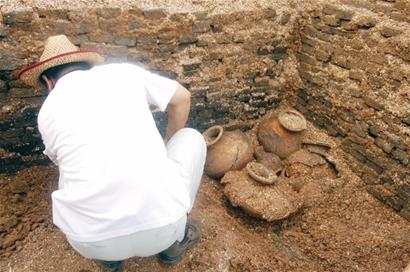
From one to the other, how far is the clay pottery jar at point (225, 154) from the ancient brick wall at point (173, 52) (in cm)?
38

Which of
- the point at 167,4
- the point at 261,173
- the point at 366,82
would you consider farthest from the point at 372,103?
the point at 167,4

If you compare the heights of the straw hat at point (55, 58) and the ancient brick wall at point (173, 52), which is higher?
the straw hat at point (55, 58)

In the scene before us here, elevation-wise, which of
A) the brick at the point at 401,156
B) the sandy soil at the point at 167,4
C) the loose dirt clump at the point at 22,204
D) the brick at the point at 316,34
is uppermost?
the sandy soil at the point at 167,4

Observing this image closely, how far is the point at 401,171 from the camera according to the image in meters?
2.60

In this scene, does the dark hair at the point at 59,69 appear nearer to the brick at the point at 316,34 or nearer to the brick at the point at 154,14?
the brick at the point at 154,14

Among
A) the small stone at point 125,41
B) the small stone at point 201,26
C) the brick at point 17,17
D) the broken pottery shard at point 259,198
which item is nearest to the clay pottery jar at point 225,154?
the broken pottery shard at point 259,198

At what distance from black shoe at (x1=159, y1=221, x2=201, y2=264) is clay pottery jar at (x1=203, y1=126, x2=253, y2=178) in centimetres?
55

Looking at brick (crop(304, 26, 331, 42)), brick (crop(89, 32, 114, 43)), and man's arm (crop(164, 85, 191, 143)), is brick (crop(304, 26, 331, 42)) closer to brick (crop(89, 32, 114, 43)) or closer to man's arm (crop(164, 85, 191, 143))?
man's arm (crop(164, 85, 191, 143))

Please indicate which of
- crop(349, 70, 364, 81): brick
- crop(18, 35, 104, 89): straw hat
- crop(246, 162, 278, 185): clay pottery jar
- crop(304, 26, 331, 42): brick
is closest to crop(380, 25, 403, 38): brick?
crop(349, 70, 364, 81): brick

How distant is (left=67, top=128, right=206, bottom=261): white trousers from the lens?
1.68m

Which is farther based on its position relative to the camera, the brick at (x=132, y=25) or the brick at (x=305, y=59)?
the brick at (x=305, y=59)

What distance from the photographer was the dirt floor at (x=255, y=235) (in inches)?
87.4

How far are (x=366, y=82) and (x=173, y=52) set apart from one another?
4.85 ft

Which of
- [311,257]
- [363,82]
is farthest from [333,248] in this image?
[363,82]
